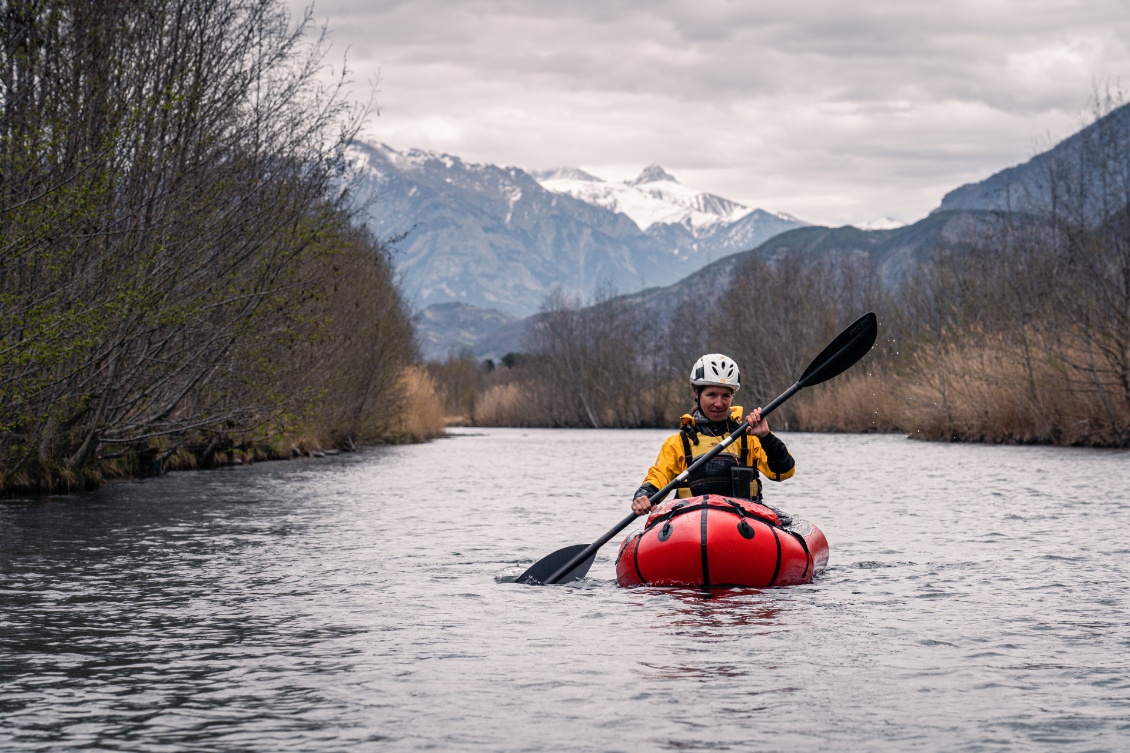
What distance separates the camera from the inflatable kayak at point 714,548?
9867 millimetres

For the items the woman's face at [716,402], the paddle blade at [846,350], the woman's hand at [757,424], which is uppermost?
the paddle blade at [846,350]

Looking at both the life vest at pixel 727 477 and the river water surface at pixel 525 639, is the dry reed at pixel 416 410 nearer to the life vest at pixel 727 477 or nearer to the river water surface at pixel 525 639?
the river water surface at pixel 525 639

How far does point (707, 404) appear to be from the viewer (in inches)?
433

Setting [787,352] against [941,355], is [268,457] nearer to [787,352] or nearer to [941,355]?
[941,355]

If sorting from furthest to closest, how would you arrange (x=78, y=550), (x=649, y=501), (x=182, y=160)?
(x=182, y=160), (x=78, y=550), (x=649, y=501)

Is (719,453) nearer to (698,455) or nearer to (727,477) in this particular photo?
(727,477)

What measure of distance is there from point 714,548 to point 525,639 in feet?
6.60

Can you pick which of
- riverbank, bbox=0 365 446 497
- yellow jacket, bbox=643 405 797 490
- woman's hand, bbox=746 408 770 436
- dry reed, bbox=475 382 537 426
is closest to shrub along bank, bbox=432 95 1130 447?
dry reed, bbox=475 382 537 426

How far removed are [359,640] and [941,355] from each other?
2756 centimetres

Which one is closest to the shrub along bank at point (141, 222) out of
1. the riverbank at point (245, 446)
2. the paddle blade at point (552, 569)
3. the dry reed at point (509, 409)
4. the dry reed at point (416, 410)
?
the riverbank at point (245, 446)

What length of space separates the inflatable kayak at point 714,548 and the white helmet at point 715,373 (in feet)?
2.97

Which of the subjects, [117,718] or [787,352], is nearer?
[117,718]

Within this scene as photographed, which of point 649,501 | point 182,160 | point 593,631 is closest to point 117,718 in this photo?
point 593,631

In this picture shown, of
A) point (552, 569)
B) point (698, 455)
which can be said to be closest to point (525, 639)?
point (552, 569)
